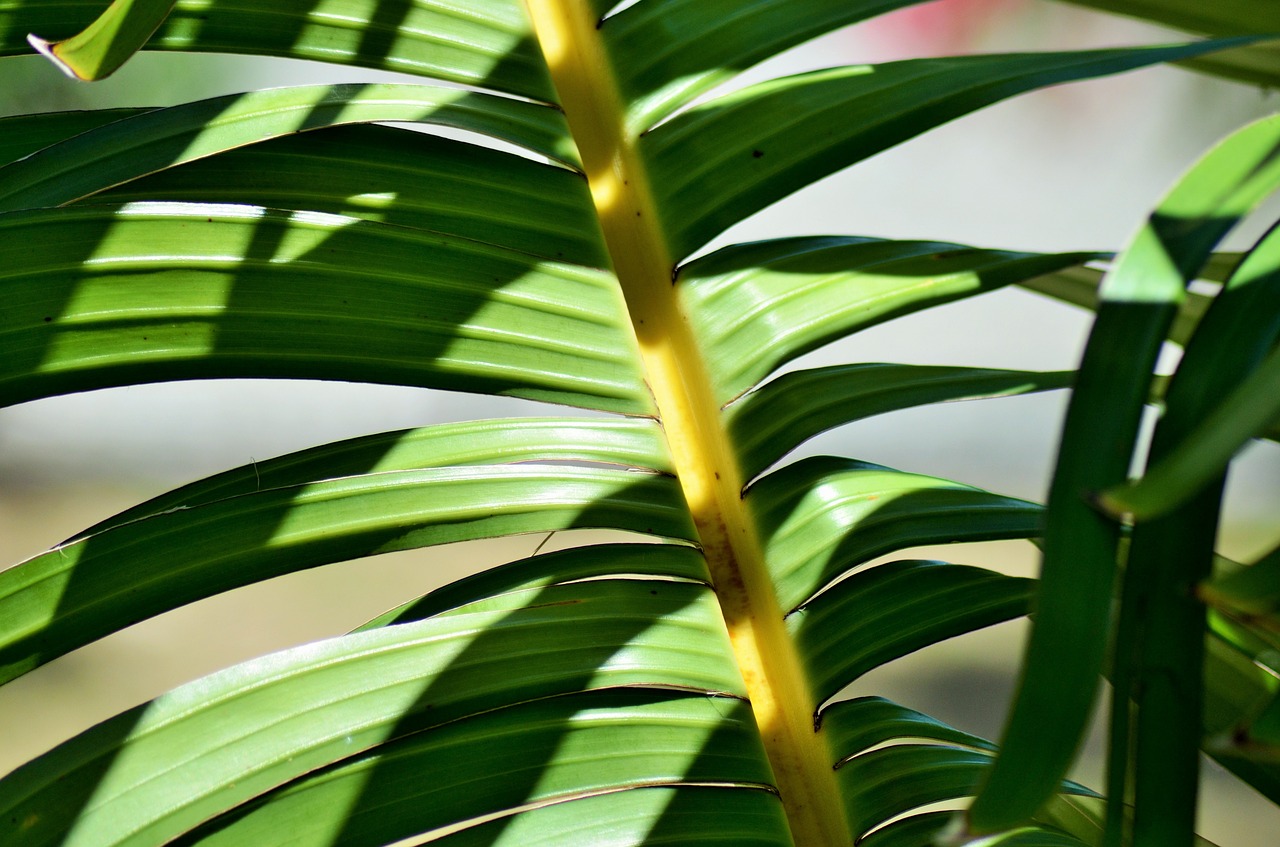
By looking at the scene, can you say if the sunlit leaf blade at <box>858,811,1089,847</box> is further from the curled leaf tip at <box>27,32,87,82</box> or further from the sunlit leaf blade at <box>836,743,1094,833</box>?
the curled leaf tip at <box>27,32,87,82</box>

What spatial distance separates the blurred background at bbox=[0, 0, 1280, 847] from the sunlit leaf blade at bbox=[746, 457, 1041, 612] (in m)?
1.51

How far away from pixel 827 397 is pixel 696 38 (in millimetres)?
152

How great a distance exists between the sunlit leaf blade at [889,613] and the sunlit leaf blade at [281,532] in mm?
77

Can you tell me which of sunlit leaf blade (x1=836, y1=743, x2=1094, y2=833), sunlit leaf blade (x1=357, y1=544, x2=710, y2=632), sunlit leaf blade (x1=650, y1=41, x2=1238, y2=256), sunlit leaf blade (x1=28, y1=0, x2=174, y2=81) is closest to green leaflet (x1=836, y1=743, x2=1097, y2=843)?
sunlit leaf blade (x1=836, y1=743, x2=1094, y2=833)

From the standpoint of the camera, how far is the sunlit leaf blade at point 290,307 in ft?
0.92

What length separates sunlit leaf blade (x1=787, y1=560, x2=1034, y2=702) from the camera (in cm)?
36

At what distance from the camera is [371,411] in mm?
2314

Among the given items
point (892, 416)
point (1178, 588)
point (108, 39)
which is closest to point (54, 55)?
point (108, 39)

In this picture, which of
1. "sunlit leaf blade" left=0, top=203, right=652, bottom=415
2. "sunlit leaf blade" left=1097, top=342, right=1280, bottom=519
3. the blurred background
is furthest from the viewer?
the blurred background

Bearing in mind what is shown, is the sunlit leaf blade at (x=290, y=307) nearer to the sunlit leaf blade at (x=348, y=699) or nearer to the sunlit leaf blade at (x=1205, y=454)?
the sunlit leaf blade at (x=348, y=699)

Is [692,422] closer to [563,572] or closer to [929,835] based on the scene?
[563,572]

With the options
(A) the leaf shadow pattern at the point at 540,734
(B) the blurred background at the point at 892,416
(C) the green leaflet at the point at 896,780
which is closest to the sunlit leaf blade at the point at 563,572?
(A) the leaf shadow pattern at the point at 540,734

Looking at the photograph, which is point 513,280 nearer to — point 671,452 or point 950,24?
point 671,452

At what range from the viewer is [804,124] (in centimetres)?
32
